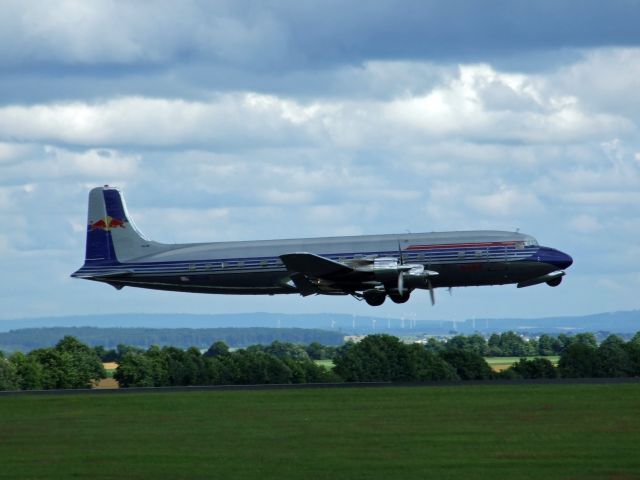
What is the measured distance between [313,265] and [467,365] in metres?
50.1

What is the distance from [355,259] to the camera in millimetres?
63781

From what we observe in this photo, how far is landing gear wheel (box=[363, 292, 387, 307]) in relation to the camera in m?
63.6

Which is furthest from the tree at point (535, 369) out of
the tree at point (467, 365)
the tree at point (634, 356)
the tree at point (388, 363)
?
the tree at point (388, 363)

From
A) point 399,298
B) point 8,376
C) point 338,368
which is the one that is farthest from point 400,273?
point 8,376

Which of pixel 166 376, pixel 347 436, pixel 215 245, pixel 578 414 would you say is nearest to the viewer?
pixel 347 436

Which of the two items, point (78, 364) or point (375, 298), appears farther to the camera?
point (78, 364)

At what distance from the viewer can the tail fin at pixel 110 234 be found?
70688 millimetres

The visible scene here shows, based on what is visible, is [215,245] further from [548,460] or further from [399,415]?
[548,460]

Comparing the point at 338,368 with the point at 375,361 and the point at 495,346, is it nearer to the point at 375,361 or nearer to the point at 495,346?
the point at 375,361

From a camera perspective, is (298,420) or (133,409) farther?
(133,409)

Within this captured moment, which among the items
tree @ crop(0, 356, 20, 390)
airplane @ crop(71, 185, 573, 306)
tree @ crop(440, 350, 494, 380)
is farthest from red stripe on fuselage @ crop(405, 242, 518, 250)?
tree @ crop(0, 356, 20, 390)

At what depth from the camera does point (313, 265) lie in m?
62.1

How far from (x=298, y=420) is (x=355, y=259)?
21569 mm

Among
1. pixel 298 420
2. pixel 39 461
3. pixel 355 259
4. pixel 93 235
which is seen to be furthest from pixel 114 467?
pixel 93 235
